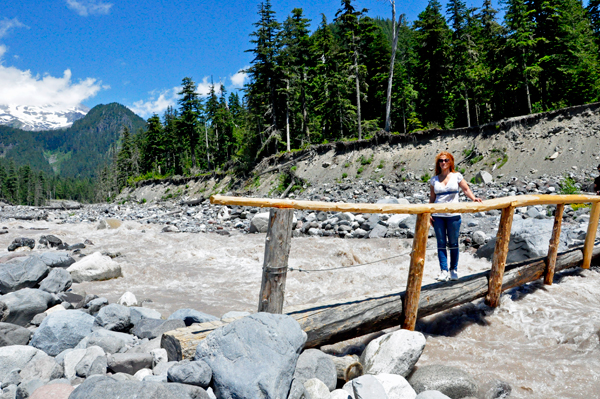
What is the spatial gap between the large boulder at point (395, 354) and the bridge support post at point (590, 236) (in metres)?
5.15

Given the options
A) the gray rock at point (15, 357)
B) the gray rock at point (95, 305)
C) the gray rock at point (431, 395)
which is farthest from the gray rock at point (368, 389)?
the gray rock at point (95, 305)

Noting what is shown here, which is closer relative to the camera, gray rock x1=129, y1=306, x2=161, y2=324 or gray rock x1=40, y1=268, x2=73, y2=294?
gray rock x1=129, y1=306, x2=161, y2=324

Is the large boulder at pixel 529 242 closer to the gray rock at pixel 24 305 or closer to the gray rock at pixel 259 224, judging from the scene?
the gray rock at pixel 24 305

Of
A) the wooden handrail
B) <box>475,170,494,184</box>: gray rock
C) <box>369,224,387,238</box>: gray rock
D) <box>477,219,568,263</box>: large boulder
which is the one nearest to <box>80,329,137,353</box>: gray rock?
the wooden handrail

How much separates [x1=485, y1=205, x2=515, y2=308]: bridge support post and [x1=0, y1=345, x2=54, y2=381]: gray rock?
5727 millimetres

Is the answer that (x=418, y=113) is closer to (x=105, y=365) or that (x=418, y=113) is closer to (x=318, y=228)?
(x=318, y=228)

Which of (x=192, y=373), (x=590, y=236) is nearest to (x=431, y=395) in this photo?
(x=192, y=373)

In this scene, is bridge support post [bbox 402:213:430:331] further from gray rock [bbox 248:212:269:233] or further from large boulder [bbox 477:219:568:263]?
gray rock [bbox 248:212:269:233]

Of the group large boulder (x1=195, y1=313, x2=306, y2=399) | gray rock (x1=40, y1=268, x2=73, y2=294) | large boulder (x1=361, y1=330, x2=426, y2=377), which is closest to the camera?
large boulder (x1=195, y1=313, x2=306, y2=399)

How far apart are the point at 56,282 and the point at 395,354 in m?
6.32

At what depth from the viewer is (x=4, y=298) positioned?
482 centimetres

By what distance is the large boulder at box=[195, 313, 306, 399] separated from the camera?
103 inches

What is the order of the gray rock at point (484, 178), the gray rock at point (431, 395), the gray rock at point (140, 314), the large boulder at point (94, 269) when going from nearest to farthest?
1. the gray rock at point (431, 395)
2. the gray rock at point (140, 314)
3. the large boulder at point (94, 269)
4. the gray rock at point (484, 178)

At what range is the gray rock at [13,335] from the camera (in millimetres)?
3877
